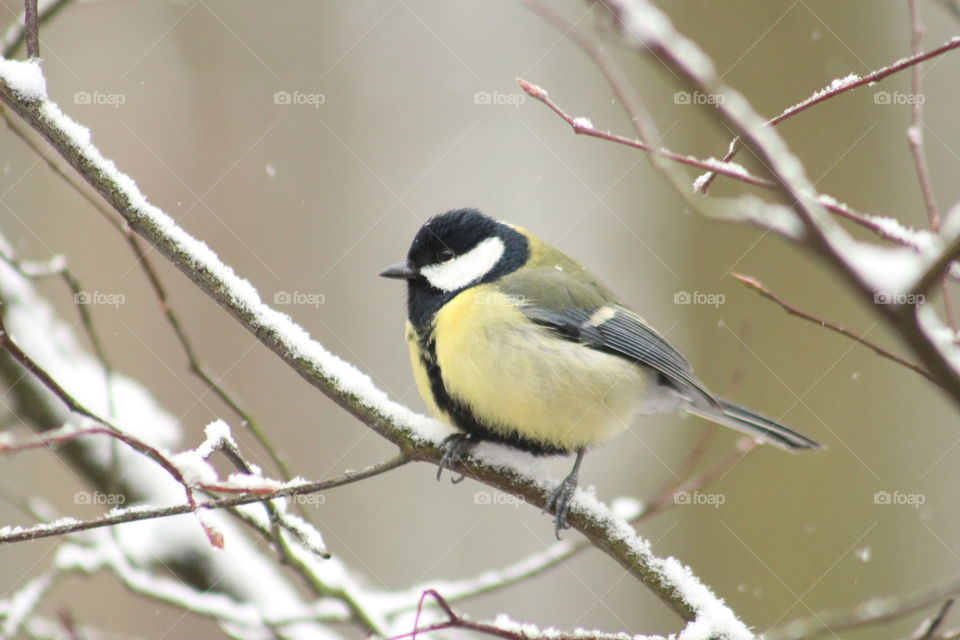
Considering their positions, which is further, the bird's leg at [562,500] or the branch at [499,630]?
the bird's leg at [562,500]

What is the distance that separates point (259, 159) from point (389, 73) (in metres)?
1.70

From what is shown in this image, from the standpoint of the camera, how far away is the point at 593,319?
2918mm

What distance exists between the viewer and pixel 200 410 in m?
4.56

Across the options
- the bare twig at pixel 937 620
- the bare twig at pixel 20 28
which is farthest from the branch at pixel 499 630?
the bare twig at pixel 20 28

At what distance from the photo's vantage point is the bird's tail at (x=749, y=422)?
115 inches

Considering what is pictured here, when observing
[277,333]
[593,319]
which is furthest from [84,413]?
[593,319]

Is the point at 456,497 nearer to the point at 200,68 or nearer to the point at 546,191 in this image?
the point at 546,191
